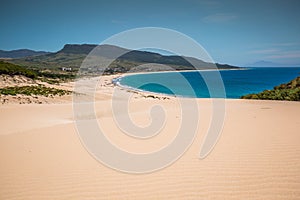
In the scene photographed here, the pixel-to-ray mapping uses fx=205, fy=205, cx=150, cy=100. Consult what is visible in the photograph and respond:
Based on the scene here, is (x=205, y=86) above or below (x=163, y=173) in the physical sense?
above

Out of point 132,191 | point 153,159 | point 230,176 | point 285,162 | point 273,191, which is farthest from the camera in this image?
point 153,159

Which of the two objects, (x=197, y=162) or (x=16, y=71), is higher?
(x=16, y=71)

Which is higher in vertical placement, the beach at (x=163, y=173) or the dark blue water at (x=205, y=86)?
the dark blue water at (x=205, y=86)

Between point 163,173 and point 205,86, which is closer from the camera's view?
point 163,173

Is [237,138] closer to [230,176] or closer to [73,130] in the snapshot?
[230,176]

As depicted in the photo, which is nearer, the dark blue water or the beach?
the beach

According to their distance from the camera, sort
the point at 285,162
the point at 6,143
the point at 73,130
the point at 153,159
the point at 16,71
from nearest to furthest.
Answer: the point at 285,162, the point at 153,159, the point at 6,143, the point at 73,130, the point at 16,71

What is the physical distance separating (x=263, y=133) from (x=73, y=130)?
766 cm

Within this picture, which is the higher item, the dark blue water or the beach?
the dark blue water

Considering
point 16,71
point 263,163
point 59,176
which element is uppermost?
point 16,71

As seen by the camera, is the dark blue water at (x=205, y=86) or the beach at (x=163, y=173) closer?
the beach at (x=163, y=173)

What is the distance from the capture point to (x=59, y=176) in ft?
14.5

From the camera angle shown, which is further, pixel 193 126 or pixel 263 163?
pixel 193 126

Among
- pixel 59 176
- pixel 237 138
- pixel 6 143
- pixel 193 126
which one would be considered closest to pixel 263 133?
pixel 237 138
